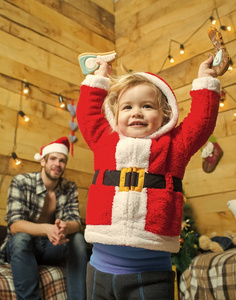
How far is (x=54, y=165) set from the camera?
2.26 meters

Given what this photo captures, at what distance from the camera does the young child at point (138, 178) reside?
0.94 metres

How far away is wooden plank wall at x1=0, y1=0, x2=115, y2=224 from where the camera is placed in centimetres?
258

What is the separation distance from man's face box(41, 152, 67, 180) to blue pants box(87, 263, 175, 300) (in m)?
1.33

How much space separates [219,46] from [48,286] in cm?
143

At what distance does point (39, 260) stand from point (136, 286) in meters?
1.17

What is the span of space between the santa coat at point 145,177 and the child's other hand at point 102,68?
0.14 metres

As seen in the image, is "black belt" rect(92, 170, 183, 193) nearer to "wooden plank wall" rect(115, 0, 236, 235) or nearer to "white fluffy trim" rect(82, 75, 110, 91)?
"white fluffy trim" rect(82, 75, 110, 91)

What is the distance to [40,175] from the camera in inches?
87.0

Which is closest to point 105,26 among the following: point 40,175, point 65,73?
point 65,73

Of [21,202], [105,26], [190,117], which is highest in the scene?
[105,26]

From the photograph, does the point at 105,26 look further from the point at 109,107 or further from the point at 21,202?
the point at 109,107

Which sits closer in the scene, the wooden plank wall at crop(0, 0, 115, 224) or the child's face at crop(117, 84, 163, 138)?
the child's face at crop(117, 84, 163, 138)

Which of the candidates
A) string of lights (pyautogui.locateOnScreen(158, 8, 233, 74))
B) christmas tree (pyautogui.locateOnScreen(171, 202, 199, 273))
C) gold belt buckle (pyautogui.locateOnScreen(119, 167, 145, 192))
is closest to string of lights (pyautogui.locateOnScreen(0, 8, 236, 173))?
string of lights (pyautogui.locateOnScreen(158, 8, 233, 74))

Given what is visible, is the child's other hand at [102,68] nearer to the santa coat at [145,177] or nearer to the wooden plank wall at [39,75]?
the santa coat at [145,177]
